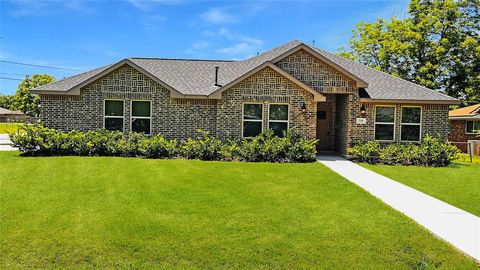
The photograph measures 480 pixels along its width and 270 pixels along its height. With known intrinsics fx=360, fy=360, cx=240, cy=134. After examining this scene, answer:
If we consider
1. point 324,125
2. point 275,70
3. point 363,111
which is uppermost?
point 275,70

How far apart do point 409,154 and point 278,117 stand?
570 centimetres

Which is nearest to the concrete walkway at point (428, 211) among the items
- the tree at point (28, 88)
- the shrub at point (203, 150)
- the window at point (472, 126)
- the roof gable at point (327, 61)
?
the shrub at point (203, 150)

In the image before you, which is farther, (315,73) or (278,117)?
(315,73)

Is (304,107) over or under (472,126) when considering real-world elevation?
over

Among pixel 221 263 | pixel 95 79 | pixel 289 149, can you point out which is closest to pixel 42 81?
pixel 95 79

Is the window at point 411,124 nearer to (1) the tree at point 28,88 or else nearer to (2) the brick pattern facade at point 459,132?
(2) the brick pattern facade at point 459,132

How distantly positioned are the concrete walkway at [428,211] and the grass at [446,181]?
0.41 m

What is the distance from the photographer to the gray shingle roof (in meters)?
16.3

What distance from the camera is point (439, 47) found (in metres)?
31.5

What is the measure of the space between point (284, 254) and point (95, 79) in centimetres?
1253

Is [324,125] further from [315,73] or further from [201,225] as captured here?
[201,225]

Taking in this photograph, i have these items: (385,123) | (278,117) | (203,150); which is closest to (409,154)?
(385,123)

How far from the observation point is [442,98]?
16109mm

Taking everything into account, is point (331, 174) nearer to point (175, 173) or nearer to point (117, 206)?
point (175, 173)
